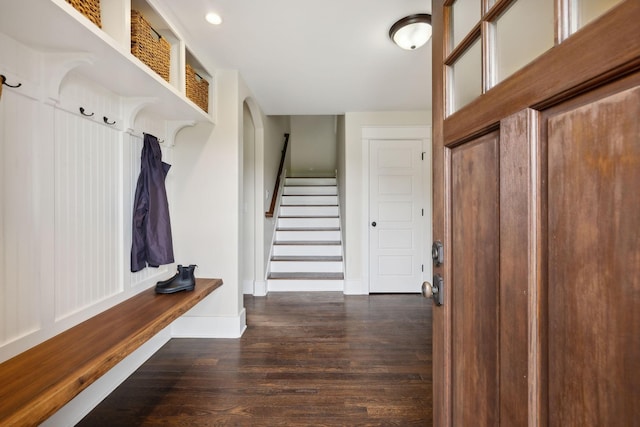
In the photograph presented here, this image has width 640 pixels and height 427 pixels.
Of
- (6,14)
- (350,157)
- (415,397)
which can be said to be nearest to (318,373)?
(415,397)

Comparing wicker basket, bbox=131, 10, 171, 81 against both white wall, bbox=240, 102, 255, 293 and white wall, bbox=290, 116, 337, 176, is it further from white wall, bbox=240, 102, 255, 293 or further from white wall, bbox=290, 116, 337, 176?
white wall, bbox=290, 116, 337, 176

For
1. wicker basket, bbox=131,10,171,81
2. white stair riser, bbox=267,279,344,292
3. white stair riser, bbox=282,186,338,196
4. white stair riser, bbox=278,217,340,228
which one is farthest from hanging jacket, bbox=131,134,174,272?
white stair riser, bbox=282,186,338,196

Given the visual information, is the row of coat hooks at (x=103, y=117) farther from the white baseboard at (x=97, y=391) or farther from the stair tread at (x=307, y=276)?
the stair tread at (x=307, y=276)

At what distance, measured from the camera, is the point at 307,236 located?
4516 mm

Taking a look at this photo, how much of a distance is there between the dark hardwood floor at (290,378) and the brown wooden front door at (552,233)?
985 millimetres

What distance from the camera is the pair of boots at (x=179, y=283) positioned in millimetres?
2075

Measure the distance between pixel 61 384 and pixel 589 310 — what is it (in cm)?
153

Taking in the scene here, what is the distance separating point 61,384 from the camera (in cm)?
103

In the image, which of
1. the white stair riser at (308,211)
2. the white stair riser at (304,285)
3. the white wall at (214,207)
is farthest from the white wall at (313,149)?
the white wall at (214,207)

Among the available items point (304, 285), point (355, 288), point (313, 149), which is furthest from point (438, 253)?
point (313, 149)

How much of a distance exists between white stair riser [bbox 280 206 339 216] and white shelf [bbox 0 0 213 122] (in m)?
3.07

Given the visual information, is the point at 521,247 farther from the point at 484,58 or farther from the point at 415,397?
the point at 415,397

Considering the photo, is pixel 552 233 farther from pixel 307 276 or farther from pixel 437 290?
pixel 307 276

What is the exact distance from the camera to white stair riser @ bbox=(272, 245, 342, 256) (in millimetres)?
4246
